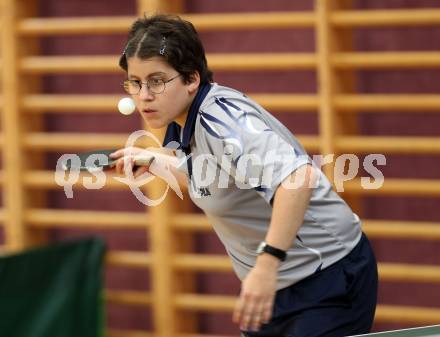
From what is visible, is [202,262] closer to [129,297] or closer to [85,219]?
[129,297]

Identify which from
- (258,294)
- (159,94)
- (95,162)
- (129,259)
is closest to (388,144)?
(129,259)

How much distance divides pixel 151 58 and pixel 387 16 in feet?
6.40

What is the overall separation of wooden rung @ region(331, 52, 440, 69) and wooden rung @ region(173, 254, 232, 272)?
1.10m

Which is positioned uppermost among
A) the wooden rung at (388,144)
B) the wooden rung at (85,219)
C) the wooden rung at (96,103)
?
the wooden rung at (96,103)

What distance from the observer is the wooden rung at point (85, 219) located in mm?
4797

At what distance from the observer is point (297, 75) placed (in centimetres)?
447

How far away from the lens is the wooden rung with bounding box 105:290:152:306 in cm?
485

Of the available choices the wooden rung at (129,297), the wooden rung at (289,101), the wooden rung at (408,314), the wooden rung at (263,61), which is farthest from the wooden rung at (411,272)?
the wooden rung at (129,297)

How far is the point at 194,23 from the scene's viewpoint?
4.49m

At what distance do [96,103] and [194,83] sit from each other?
2.37m

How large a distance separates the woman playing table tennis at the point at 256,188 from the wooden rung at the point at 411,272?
64.2 inches

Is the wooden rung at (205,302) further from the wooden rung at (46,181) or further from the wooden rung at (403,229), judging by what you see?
the wooden rung at (403,229)

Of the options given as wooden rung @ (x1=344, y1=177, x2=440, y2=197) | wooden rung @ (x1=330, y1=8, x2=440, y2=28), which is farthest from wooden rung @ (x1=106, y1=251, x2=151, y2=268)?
wooden rung @ (x1=330, y1=8, x2=440, y2=28)

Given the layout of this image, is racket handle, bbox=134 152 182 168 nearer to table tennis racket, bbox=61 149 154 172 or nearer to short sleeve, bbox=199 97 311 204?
table tennis racket, bbox=61 149 154 172
